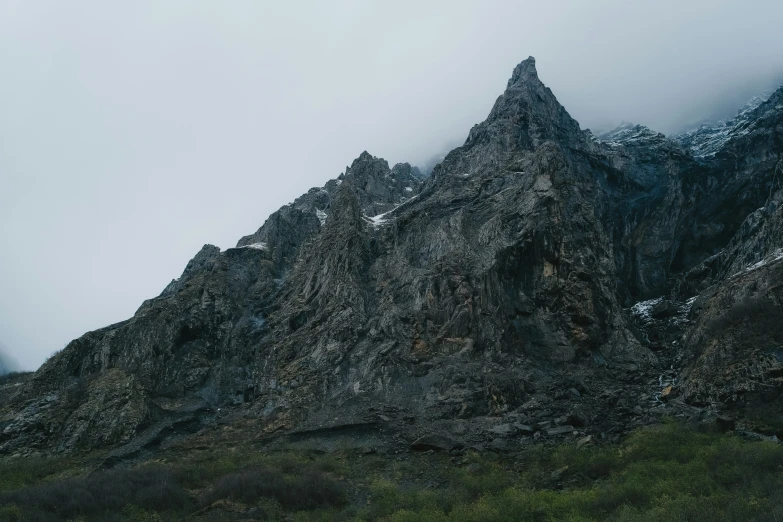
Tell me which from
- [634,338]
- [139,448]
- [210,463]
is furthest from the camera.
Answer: [634,338]

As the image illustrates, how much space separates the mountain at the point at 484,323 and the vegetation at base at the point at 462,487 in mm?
3558

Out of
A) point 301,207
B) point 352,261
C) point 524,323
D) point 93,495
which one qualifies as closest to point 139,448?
point 93,495

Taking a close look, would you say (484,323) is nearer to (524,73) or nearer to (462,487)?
(462,487)

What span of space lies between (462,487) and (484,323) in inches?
770

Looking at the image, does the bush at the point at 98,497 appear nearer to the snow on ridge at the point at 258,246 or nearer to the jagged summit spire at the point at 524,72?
the snow on ridge at the point at 258,246

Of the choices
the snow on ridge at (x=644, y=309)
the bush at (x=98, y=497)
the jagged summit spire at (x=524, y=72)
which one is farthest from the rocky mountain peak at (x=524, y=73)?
the bush at (x=98, y=497)

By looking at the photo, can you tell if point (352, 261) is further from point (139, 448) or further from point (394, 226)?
point (139, 448)

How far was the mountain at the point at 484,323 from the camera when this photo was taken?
113 feet

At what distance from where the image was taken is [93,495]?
25609 millimetres

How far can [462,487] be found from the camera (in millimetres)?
25281

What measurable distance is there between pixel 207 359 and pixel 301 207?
4499 cm

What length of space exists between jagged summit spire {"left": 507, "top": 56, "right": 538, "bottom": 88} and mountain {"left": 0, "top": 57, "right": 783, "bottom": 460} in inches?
428

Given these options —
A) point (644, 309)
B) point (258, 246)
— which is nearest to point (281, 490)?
point (644, 309)

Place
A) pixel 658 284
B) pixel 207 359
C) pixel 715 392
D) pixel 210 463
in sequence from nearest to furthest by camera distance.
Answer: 1. pixel 715 392
2. pixel 210 463
3. pixel 207 359
4. pixel 658 284
